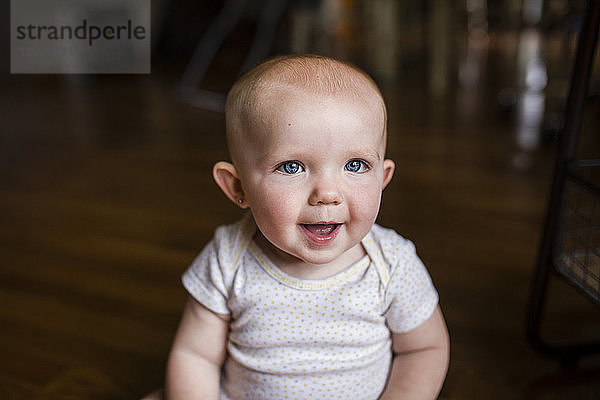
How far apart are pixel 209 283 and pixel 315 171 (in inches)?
8.2

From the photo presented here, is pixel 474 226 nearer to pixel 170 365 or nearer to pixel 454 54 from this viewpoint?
pixel 170 365

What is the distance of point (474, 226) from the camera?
1643mm

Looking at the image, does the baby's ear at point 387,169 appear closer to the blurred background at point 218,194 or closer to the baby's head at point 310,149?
the baby's head at point 310,149

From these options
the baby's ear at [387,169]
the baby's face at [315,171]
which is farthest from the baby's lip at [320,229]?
the baby's ear at [387,169]

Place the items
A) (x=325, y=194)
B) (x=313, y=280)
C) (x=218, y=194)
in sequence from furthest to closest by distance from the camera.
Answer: (x=218, y=194) → (x=313, y=280) → (x=325, y=194)

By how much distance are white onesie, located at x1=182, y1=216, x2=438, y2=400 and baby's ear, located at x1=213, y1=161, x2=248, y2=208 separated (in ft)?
0.18

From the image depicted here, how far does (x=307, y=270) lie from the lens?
2.72 feet

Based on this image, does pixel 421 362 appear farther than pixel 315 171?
Yes

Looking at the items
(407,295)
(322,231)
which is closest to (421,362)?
(407,295)

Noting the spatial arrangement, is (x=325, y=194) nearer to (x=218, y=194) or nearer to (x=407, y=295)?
(x=407, y=295)

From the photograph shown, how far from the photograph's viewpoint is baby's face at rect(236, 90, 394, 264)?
2.38 feet

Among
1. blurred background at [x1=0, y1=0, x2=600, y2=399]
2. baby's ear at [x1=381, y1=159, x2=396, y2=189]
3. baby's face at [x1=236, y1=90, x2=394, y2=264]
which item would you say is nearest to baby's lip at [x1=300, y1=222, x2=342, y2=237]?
baby's face at [x1=236, y1=90, x2=394, y2=264]

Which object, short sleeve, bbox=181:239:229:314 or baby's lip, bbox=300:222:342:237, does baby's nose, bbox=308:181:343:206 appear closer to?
baby's lip, bbox=300:222:342:237

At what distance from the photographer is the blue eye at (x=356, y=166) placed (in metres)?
0.75
